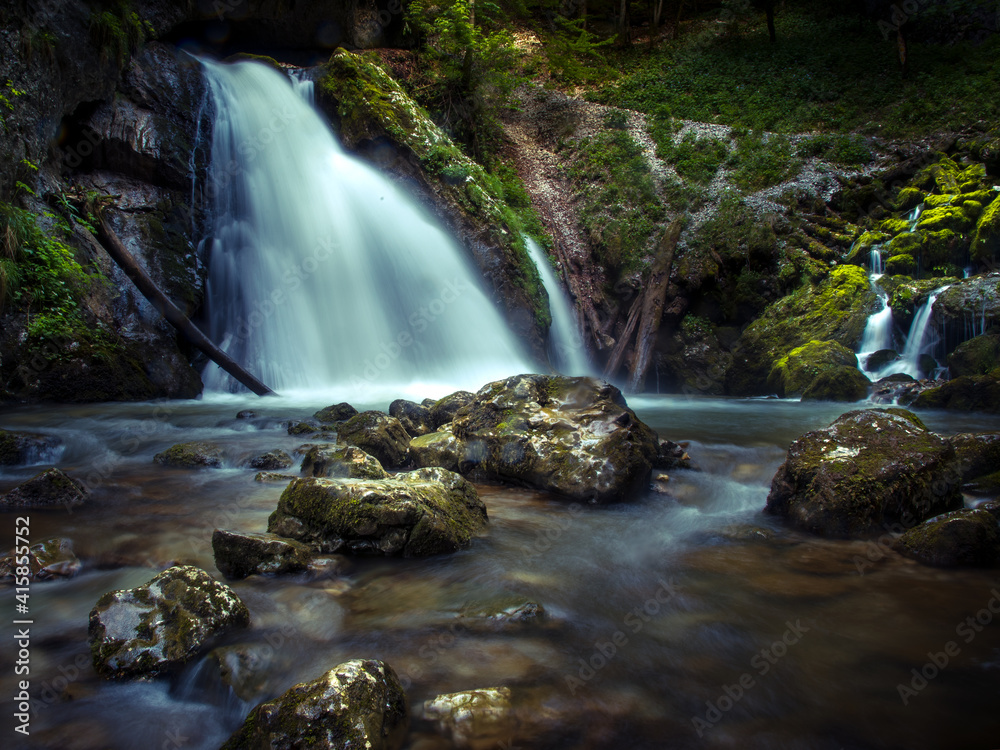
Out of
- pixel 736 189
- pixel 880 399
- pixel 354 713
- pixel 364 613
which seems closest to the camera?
pixel 354 713

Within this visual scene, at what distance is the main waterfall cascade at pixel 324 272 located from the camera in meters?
11.9

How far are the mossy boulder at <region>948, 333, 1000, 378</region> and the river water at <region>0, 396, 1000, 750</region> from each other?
8.31m

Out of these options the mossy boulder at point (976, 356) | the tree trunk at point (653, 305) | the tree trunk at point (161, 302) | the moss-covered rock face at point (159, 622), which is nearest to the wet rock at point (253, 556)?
the moss-covered rock face at point (159, 622)

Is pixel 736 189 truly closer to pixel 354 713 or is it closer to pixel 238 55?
pixel 238 55

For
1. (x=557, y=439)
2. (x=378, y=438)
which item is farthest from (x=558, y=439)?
(x=378, y=438)

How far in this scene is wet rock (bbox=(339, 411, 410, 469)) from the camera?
585 centimetres

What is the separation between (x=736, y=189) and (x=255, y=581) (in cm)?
1867

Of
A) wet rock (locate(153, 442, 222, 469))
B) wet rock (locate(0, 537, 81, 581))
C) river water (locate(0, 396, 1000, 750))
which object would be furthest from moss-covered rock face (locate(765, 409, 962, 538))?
wet rock (locate(153, 442, 222, 469))

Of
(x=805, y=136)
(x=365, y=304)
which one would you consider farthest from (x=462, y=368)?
(x=805, y=136)

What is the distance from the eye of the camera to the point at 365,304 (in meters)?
12.9

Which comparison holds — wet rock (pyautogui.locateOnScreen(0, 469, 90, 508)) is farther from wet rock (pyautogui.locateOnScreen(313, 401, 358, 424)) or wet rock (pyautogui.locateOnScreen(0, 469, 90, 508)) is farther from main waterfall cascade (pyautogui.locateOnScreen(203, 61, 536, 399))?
main waterfall cascade (pyautogui.locateOnScreen(203, 61, 536, 399))

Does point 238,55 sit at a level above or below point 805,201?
above

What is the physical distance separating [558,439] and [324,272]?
936 centimetres

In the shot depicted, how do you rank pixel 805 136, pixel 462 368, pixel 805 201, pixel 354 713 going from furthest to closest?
pixel 805 136 < pixel 805 201 < pixel 462 368 < pixel 354 713
